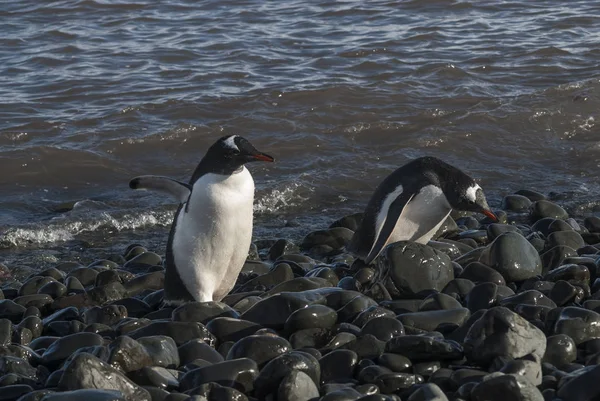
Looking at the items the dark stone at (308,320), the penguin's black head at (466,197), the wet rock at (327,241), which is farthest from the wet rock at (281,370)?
the wet rock at (327,241)

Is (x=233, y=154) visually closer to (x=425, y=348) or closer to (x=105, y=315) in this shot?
(x=105, y=315)

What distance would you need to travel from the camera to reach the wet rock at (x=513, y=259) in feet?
20.4

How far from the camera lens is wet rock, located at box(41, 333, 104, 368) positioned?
511cm

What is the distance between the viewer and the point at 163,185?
6.27 meters

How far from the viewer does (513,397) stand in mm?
4172

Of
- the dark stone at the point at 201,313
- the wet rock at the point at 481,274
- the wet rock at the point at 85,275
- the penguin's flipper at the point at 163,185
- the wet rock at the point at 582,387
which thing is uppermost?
the penguin's flipper at the point at 163,185

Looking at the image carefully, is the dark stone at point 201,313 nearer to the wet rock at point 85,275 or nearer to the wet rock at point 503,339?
the wet rock at point 503,339

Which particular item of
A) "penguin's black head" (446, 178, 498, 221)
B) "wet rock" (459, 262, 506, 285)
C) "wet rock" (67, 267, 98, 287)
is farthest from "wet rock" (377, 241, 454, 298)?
"wet rock" (67, 267, 98, 287)

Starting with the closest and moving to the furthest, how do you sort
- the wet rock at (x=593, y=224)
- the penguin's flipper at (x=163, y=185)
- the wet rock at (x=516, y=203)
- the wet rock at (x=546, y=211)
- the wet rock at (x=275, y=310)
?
the wet rock at (x=275, y=310) → the penguin's flipper at (x=163, y=185) → the wet rock at (x=593, y=224) → the wet rock at (x=546, y=211) → the wet rock at (x=516, y=203)

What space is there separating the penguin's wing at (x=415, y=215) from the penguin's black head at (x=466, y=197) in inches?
2.5

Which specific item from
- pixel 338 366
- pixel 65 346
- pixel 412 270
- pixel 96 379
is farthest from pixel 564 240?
pixel 96 379

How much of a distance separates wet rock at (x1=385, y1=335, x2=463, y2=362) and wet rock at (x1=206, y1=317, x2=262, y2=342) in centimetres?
88

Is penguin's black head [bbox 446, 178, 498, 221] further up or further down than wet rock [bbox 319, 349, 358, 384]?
further down

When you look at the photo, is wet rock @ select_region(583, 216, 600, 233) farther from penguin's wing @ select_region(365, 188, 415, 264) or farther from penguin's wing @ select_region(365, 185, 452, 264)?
penguin's wing @ select_region(365, 188, 415, 264)
